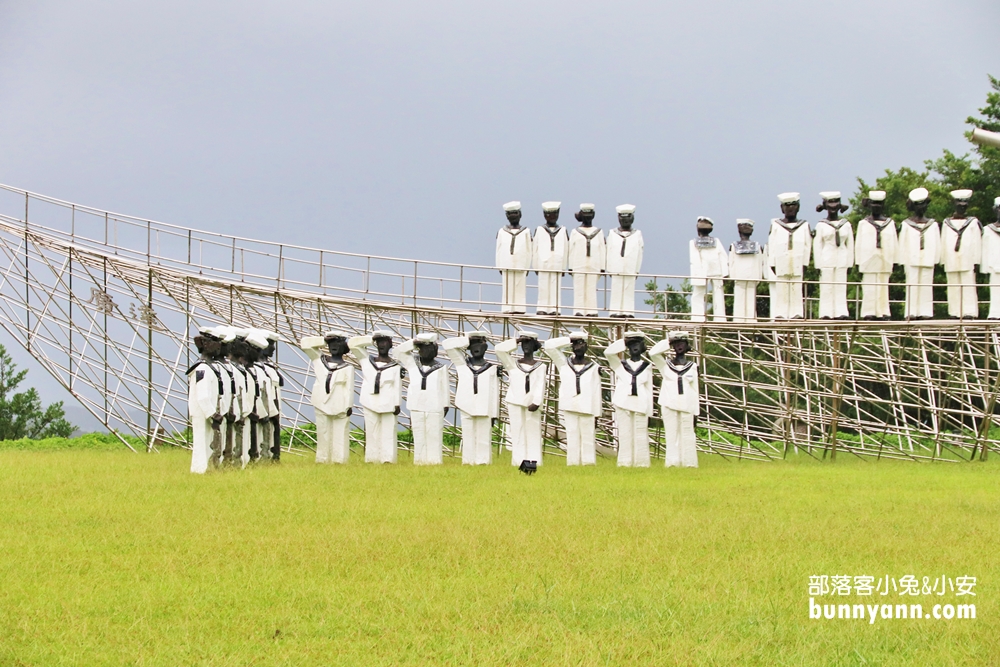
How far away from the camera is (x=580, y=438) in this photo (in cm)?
1636

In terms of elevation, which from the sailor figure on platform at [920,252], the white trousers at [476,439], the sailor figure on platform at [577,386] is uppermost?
the sailor figure on platform at [920,252]

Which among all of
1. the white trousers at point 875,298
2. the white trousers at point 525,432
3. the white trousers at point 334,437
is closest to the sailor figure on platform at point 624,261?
the white trousers at point 525,432

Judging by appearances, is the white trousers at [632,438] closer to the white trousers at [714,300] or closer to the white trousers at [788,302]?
the white trousers at [714,300]

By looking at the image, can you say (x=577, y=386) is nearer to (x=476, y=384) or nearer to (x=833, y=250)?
(x=476, y=384)

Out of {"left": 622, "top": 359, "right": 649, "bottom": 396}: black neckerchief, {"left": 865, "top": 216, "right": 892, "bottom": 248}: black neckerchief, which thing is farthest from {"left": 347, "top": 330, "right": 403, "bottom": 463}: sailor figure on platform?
{"left": 865, "top": 216, "right": 892, "bottom": 248}: black neckerchief

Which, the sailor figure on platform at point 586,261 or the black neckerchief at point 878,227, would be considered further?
the sailor figure on platform at point 586,261

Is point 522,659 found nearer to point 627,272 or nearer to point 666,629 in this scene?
point 666,629

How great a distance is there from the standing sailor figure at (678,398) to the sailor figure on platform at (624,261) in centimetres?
203

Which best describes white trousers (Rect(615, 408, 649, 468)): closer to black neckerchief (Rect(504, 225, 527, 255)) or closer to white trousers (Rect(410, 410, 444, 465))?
white trousers (Rect(410, 410, 444, 465))

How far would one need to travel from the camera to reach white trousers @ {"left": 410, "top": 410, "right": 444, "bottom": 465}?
16.4 meters

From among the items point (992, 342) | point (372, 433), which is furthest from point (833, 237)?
point (372, 433)

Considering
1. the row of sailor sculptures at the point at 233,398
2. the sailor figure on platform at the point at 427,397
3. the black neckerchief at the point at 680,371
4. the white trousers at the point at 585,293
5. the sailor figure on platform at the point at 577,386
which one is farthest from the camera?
the white trousers at the point at 585,293

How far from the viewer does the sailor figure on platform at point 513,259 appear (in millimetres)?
18359

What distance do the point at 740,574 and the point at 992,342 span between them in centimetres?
1066
